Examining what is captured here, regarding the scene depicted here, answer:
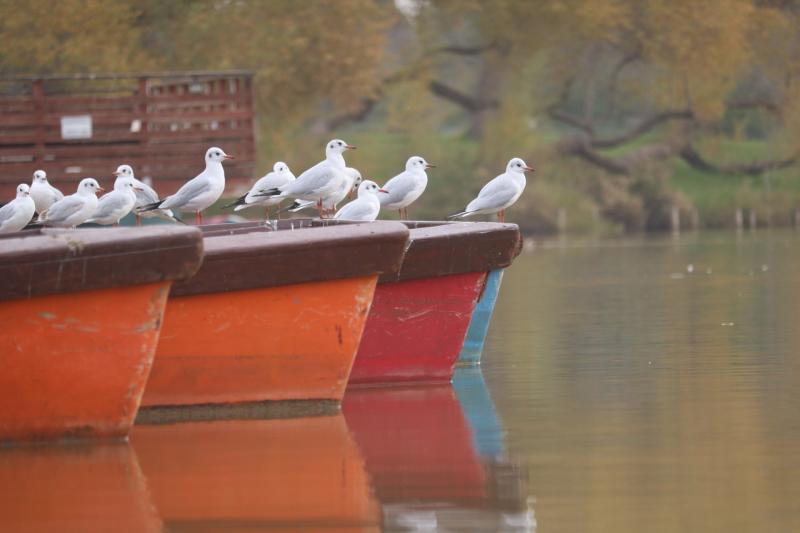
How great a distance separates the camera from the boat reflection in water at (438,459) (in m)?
8.19

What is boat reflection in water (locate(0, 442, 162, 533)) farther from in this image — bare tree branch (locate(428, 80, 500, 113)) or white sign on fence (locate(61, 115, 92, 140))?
bare tree branch (locate(428, 80, 500, 113))

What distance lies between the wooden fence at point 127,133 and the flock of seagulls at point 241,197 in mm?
13875

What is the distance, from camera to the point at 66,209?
46.3ft

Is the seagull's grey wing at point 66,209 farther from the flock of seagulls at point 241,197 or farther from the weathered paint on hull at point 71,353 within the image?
the weathered paint on hull at point 71,353

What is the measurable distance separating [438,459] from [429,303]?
382cm

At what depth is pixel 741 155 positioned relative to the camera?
6072 cm

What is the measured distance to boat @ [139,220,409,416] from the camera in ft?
37.0

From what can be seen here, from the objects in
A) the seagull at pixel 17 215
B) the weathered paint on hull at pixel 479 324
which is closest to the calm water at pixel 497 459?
the weathered paint on hull at pixel 479 324

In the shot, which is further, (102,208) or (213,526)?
(102,208)

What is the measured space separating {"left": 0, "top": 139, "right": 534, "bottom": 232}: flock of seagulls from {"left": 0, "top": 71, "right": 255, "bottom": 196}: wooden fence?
13875mm

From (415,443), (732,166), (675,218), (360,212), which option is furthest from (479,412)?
(732,166)

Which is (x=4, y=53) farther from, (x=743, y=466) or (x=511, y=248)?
(x=743, y=466)

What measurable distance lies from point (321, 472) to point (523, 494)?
1.21 metres

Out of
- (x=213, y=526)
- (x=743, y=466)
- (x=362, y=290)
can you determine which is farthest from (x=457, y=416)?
(x=213, y=526)
